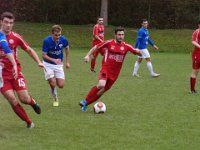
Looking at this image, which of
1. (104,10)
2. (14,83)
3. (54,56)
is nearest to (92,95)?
(54,56)

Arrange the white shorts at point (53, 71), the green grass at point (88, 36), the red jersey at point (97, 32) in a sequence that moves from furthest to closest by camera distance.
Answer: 1. the green grass at point (88, 36)
2. the red jersey at point (97, 32)
3. the white shorts at point (53, 71)

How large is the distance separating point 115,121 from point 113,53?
1.62 metres

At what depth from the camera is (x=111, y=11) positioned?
4350 cm

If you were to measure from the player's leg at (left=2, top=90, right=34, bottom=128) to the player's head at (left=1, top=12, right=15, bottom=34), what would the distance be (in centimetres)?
Answer: 97

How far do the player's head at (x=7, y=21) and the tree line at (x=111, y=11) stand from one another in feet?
115

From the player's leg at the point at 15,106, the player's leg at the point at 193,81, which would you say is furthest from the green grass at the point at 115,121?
the player's leg at the point at 193,81

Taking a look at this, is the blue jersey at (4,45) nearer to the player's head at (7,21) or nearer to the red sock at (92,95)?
the player's head at (7,21)

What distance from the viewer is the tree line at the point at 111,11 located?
42469 millimetres

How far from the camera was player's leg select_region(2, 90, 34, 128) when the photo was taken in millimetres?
7664

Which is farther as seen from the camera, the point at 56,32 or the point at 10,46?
the point at 56,32

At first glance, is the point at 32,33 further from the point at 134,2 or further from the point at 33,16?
the point at 134,2

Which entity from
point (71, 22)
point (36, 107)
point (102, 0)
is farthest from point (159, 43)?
point (36, 107)

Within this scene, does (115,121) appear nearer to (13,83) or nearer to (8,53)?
(13,83)

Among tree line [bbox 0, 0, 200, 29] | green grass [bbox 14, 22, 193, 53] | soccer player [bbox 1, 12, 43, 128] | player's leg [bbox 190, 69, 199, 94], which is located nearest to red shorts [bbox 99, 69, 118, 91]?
soccer player [bbox 1, 12, 43, 128]
